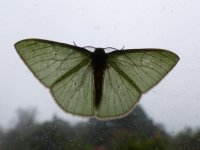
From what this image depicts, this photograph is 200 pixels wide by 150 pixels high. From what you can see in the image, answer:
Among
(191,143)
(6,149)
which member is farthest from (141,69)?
(6,149)

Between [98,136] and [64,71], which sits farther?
[98,136]

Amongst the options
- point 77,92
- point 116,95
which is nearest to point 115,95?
point 116,95

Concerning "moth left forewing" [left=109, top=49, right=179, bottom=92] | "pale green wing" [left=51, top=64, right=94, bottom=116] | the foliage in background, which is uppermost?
"moth left forewing" [left=109, top=49, right=179, bottom=92]

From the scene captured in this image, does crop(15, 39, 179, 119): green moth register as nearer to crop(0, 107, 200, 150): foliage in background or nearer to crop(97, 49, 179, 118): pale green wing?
crop(97, 49, 179, 118): pale green wing

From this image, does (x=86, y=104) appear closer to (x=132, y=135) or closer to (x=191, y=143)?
(x=132, y=135)

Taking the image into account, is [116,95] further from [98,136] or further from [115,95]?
[98,136]

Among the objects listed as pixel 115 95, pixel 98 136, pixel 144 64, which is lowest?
pixel 98 136

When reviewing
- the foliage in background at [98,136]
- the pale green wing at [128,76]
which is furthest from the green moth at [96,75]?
the foliage in background at [98,136]

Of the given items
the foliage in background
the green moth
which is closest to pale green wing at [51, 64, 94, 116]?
the green moth
